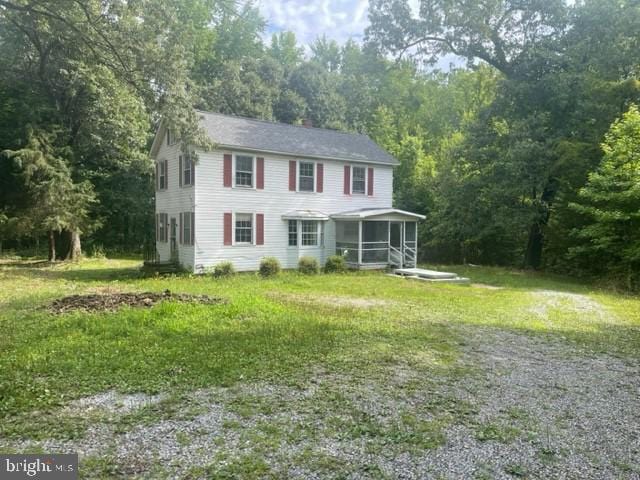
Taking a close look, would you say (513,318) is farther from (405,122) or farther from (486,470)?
(405,122)

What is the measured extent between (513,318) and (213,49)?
35643mm

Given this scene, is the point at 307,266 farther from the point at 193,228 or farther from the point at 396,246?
the point at 396,246

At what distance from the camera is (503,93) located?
69.1 feet

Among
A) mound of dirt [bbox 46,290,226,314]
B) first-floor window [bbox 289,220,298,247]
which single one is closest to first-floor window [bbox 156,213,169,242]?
first-floor window [bbox 289,220,298,247]

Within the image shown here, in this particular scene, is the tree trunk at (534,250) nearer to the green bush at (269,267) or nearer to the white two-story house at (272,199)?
the white two-story house at (272,199)

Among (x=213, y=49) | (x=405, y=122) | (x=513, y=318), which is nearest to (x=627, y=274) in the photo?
(x=513, y=318)

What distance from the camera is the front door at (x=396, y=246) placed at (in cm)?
1956

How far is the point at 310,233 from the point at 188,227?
5.11 metres

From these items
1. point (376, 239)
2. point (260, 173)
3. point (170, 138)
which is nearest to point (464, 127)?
point (376, 239)

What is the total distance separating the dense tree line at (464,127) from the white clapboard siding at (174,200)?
256cm

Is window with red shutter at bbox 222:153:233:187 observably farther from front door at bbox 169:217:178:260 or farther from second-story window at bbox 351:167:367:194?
second-story window at bbox 351:167:367:194

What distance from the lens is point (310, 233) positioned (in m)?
19.0

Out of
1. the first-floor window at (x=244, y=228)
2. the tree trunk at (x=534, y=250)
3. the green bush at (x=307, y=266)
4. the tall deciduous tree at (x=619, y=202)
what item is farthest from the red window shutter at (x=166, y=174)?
the tree trunk at (x=534, y=250)

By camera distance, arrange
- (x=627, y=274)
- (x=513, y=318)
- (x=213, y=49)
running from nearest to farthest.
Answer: (x=513, y=318)
(x=627, y=274)
(x=213, y=49)
